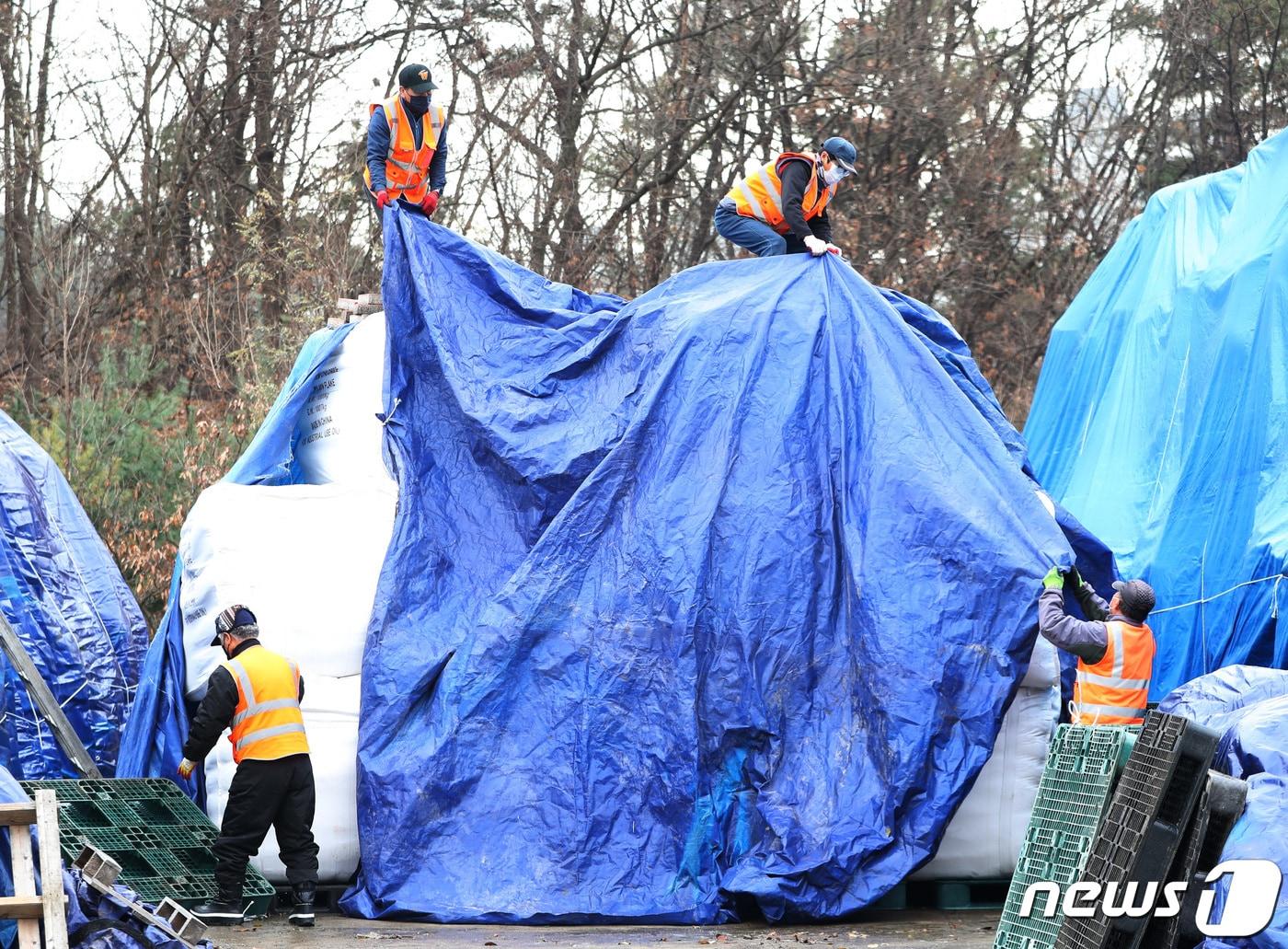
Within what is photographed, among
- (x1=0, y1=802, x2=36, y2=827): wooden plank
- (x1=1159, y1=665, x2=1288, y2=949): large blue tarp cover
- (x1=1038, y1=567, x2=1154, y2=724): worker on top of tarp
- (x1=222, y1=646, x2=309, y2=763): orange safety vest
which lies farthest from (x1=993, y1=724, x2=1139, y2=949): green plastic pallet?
(x1=0, y1=802, x2=36, y2=827): wooden plank

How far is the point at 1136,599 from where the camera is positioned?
6773 millimetres

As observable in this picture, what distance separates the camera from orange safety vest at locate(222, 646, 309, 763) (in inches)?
278

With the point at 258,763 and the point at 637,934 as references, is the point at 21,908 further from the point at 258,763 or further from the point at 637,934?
the point at 637,934

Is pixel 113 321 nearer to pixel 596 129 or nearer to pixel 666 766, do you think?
pixel 596 129

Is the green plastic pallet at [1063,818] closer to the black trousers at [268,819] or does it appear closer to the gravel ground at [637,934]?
the gravel ground at [637,934]

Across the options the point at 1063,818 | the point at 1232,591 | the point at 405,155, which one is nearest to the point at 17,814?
the point at 1063,818

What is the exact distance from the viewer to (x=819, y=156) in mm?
9281

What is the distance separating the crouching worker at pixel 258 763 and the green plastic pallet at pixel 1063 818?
308 cm

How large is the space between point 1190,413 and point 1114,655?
270 cm

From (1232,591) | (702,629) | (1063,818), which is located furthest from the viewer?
(1232,591)

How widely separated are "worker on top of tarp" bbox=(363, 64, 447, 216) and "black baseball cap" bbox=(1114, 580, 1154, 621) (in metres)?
4.60

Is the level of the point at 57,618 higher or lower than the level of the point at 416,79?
lower

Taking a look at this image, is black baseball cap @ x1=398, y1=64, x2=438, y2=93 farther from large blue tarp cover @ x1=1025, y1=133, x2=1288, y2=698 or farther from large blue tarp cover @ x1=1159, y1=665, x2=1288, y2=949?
large blue tarp cover @ x1=1159, y1=665, x2=1288, y2=949

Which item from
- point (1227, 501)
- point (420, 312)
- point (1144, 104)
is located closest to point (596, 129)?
point (1144, 104)
